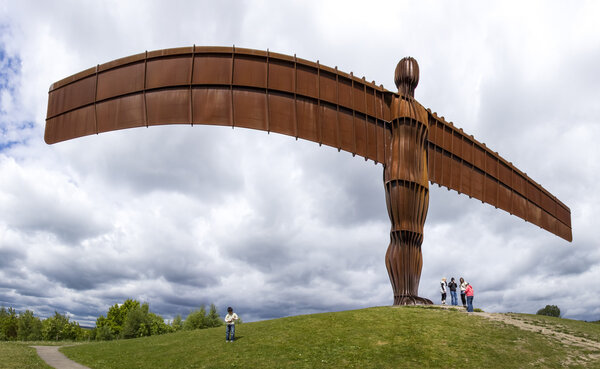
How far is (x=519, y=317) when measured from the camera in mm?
21047

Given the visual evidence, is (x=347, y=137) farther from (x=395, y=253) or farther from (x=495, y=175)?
(x=495, y=175)

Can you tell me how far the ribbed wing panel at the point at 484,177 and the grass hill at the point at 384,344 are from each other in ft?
31.5

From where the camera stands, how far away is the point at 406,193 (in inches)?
909

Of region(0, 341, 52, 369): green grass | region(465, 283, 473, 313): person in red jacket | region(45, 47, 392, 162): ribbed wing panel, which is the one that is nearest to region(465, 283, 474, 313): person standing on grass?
region(465, 283, 473, 313): person in red jacket

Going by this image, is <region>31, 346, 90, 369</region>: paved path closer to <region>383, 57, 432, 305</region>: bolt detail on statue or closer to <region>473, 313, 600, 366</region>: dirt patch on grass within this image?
<region>383, 57, 432, 305</region>: bolt detail on statue

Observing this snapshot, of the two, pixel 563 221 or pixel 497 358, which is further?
pixel 563 221

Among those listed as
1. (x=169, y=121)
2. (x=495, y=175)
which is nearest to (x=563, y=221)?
(x=495, y=175)

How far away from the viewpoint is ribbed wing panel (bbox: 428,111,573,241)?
2723cm

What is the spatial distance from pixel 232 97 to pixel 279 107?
248 cm

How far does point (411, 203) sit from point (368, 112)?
5558 millimetres

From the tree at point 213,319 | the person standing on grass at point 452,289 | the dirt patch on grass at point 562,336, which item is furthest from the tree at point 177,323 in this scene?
the dirt patch on grass at point 562,336

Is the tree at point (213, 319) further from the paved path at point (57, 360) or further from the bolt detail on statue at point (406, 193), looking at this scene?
the bolt detail on statue at point (406, 193)

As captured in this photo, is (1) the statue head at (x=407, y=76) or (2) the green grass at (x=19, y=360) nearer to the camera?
(2) the green grass at (x=19, y=360)

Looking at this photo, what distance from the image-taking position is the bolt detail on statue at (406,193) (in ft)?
73.9
